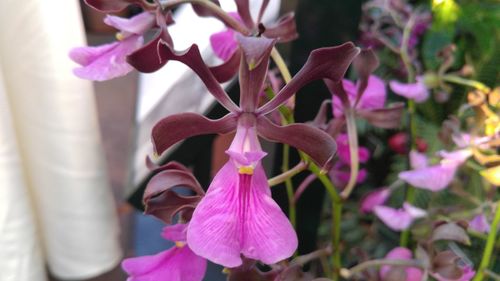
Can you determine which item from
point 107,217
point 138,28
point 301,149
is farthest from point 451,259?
point 107,217

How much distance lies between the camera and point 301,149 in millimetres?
311

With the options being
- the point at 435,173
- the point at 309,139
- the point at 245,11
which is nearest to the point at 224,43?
the point at 245,11

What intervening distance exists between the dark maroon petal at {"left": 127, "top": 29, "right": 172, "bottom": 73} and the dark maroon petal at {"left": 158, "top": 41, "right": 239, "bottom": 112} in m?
0.01

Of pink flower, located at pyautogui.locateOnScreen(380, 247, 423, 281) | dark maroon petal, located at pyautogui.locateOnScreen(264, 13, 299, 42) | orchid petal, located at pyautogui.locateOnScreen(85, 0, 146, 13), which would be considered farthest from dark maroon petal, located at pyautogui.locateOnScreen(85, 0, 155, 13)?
pink flower, located at pyautogui.locateOnScreen(380, 247, 423, 281)

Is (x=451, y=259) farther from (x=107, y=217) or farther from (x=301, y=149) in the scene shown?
(x=107, y=217)

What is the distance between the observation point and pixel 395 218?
0.53 meters

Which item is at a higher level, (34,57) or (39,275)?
(34,57)

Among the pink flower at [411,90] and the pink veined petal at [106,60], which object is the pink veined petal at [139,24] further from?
the pink flower at [411,90]

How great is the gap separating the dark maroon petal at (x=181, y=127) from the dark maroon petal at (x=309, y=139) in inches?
1.2

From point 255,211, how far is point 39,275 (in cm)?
41

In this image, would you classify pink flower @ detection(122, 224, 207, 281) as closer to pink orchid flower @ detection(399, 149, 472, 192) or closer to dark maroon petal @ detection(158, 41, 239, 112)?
dark maroon petal @ detection(158, 41, 239, 112)

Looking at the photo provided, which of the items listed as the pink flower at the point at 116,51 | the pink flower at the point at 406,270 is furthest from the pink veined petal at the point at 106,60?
the pink flower at the point at 406,270

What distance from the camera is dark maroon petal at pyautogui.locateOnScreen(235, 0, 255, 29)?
0.38 meters

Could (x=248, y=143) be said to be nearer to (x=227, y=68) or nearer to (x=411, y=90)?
(x=227, y=68)
